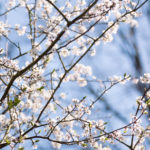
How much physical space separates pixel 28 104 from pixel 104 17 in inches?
72.9

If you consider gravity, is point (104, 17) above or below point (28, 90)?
above

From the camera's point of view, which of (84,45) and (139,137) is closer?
(139,137)

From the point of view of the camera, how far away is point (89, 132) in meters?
2.54

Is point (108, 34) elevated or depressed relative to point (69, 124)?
elevated

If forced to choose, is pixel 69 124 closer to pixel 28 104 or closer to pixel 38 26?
pixel 28 104

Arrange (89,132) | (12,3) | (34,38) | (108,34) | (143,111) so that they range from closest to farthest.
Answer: (143,111), (89,132), (108,34), (34,38), (12,3)

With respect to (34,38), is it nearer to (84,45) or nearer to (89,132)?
(84,45)

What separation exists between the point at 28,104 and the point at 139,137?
188 centimetres

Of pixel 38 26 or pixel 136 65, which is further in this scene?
pixel 136 65

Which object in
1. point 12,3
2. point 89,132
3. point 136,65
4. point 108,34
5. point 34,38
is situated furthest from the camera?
point 136,65

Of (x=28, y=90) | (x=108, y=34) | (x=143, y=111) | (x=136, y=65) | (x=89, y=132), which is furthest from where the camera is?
(x=136, y=65)

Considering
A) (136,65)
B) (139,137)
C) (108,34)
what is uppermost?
(136,65)

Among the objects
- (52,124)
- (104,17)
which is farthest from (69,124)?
(104,17)

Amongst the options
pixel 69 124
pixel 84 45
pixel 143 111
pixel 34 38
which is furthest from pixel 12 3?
pixel 143 111
